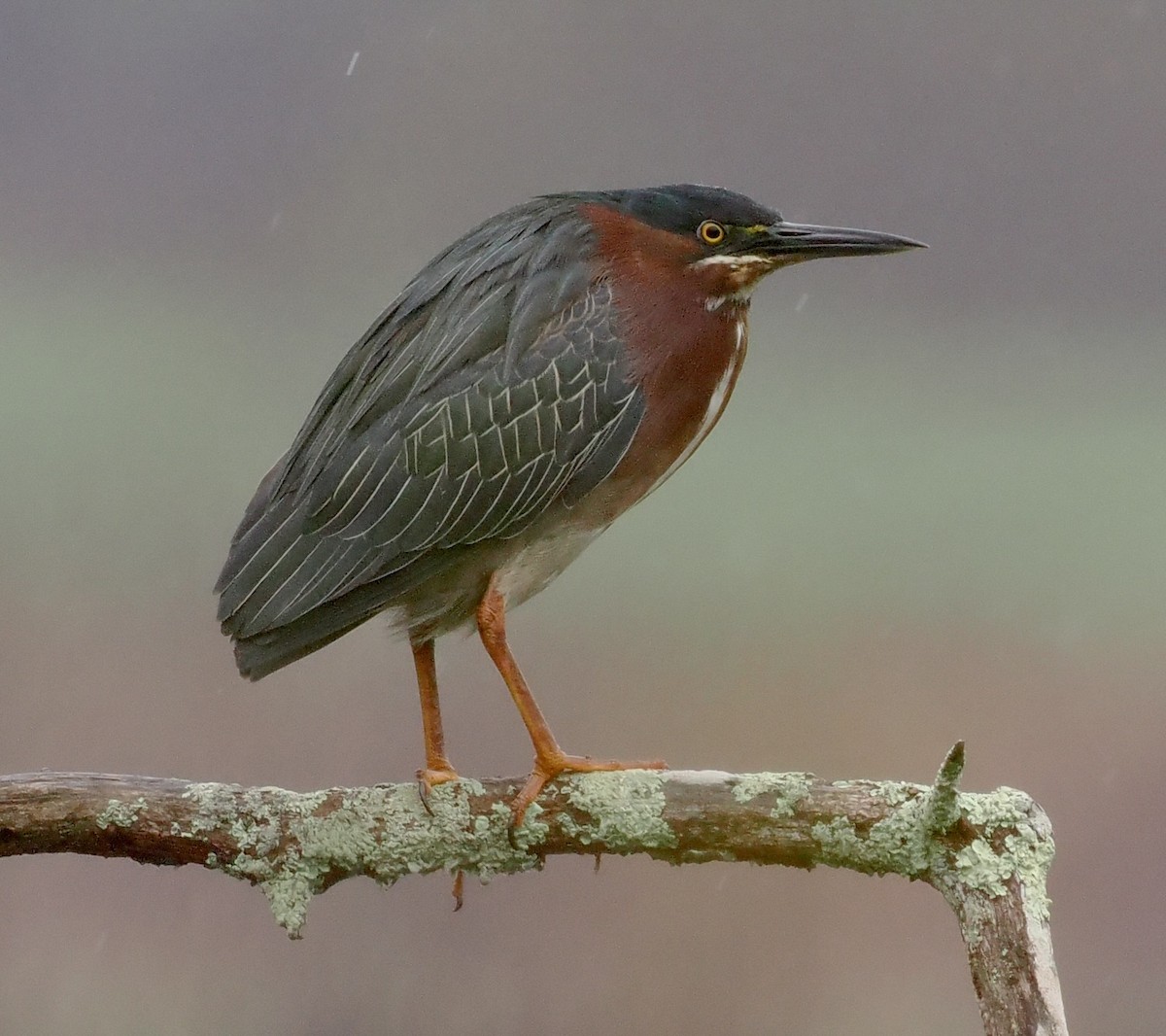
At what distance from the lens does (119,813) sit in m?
1.70

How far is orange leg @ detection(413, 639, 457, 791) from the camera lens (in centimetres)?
180

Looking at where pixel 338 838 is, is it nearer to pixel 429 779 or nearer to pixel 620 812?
pixel 429 779

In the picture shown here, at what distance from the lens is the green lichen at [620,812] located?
1607mm

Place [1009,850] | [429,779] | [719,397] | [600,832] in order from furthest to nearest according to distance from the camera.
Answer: [719,397] < [429,779] < [600,832] < [1009,850]

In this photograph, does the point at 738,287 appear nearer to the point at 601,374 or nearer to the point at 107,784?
the point at 601,374

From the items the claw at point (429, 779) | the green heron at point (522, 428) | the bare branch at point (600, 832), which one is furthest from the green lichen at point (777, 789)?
the claw at point (429, 779)

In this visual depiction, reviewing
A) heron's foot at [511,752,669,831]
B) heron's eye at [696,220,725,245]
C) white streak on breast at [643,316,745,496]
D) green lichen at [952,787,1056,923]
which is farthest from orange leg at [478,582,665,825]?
heron's eye at [696,220,725,245]

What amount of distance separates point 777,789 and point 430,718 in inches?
24.0

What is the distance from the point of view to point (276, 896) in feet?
5.67

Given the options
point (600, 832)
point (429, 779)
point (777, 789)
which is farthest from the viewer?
point (429, 779)

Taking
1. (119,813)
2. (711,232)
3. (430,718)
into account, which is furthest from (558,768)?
(711,232)

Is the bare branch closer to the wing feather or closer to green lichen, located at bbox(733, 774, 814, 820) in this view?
green lichen, located at bbox(733, 774, 814, 820)

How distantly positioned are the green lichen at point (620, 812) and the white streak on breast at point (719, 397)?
43 centimetres

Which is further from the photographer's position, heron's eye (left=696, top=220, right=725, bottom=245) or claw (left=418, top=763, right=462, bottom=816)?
heron's eye (left=696, top=220, right=725, bottom=245)
